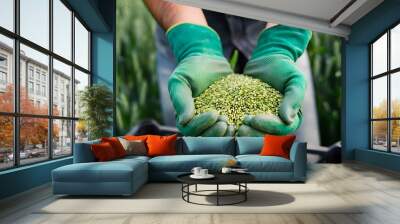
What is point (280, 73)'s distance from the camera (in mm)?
8586

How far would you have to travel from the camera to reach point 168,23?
872 cm

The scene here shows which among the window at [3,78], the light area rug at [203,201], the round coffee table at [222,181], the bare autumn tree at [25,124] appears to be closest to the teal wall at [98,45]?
the bare autumn tree at [25,124]

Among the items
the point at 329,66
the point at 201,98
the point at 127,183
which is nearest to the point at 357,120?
the point at 329,66

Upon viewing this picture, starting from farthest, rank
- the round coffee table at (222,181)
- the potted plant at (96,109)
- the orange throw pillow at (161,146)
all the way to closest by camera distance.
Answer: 1. the potted plant at (96,109)
2. the orange throw pillow at (161,146)
3. the round coffee table at (222,181)

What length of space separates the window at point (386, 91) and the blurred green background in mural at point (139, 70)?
1071mm

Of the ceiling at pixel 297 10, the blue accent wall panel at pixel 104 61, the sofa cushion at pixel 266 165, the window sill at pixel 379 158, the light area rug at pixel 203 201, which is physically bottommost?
the light area rug at pixel 203 201

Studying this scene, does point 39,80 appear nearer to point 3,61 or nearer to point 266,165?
point 3,61

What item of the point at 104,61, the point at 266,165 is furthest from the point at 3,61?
the point at 266,165

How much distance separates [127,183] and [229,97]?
167 inches

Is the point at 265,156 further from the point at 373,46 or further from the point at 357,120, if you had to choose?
the point at 373,46

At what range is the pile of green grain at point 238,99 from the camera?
27.7 ft

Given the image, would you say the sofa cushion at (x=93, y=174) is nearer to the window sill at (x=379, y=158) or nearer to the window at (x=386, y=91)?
the window sill at (x=379, y=158)

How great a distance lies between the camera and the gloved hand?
329 inches

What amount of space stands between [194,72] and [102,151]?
3.55 m
